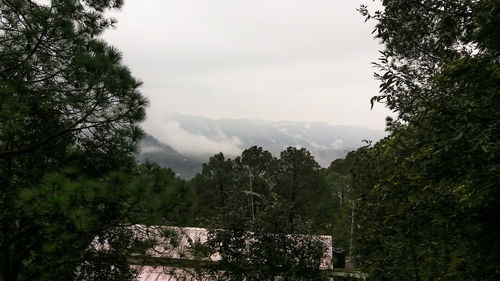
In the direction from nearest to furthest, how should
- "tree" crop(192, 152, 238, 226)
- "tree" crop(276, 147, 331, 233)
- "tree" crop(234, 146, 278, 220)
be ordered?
"tree" crop(276, 147, 331, 233) → "tree" crop(234, 146, 278, 220) → "tree" crop(192, 152, 238, 226)

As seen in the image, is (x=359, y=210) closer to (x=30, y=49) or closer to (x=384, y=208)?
(x=384, y=208)

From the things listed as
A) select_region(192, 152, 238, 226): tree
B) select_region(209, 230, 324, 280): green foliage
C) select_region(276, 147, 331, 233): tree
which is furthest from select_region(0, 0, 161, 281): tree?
select_region(192, 152, 238, 226): tree

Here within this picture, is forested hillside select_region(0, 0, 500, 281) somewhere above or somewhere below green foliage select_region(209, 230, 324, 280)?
above

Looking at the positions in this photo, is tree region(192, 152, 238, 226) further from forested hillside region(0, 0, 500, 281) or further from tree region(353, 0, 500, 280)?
tree region(353, 0, 500, 280)

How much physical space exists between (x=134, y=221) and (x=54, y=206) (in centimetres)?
93

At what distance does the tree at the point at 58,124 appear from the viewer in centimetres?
411

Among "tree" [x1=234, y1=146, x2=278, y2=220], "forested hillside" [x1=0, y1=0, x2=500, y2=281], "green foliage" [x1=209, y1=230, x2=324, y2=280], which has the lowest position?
"green foliage" [x1=209, y1=230, x2=324, y2=280]

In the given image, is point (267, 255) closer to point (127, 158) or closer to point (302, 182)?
point (127, 158)

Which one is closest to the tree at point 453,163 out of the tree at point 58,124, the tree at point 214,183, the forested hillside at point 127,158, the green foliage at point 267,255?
the forested hillside at point 127,158

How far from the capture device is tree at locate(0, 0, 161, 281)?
411 cm

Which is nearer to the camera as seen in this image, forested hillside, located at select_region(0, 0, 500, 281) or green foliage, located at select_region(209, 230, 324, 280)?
forested hillside, located at select_region(0, 0, 500, 281)

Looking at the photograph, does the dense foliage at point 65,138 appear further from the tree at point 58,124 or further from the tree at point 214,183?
the tree at point 214,183

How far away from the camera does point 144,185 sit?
3742 millimetres

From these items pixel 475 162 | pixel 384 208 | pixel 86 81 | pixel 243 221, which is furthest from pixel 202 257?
pixel 475 162
